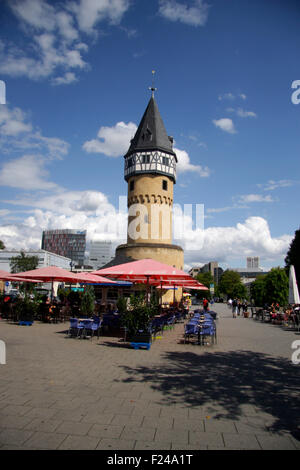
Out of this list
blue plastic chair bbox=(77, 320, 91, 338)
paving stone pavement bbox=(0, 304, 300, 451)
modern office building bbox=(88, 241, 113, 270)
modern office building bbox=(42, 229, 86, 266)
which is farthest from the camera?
modern office building bbox=(42, 229, 86, 266)

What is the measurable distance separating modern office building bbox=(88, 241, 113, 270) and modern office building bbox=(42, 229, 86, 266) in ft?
65.5

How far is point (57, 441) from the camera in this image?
3750mm

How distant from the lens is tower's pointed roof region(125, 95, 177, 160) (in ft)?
140

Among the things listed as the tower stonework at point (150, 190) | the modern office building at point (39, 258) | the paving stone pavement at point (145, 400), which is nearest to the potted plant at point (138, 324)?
the paving stone pavement at point (145, 400)

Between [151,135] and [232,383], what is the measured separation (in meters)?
40.3

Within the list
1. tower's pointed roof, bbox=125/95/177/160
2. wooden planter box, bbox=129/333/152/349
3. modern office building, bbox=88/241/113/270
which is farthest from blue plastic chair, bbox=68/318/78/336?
modern office building, bbox=88/241/113/270

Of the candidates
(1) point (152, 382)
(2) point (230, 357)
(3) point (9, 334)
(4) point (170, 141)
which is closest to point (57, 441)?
(1) point (152, 382)

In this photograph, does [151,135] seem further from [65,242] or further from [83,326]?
[65,242]

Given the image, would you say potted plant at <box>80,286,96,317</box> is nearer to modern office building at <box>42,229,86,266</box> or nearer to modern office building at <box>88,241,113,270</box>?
modern office building at <box>88,241,113,270</box>

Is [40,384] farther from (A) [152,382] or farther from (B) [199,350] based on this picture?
(B) [199,350]

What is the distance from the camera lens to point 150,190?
41.8 m

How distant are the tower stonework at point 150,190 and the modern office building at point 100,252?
385 ft

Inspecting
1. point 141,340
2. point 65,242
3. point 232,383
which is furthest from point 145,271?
point 65,242

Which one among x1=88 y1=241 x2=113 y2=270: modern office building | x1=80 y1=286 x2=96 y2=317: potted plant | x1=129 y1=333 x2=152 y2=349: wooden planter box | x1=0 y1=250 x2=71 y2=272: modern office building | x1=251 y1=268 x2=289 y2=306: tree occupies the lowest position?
x1=129 y1=333 x2=152 y2=349: wooden planter box
